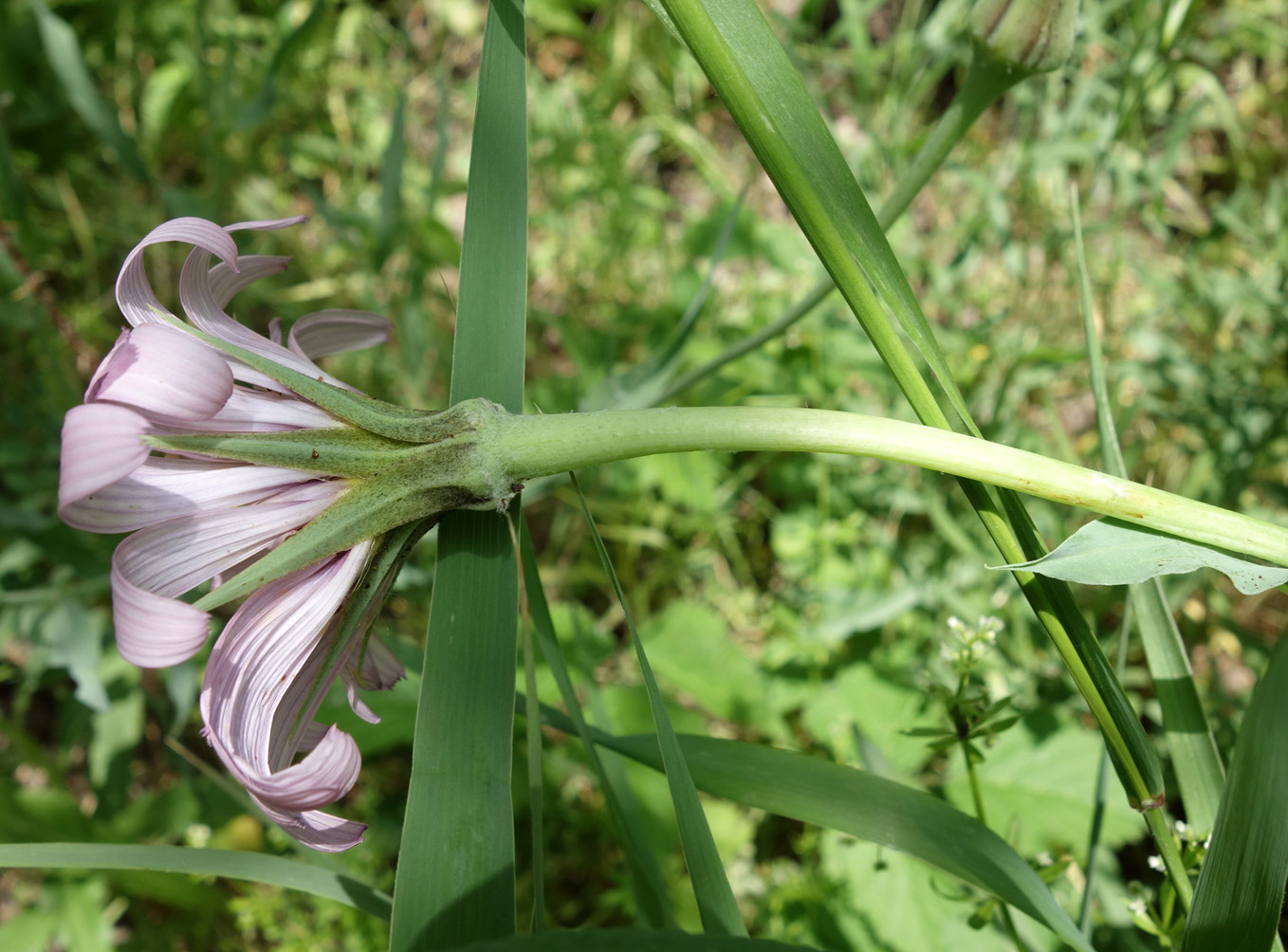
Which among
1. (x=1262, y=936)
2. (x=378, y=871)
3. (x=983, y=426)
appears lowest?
(x=1262, y=936)

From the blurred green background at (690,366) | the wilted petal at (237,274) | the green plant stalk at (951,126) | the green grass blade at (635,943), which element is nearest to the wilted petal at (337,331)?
the wilted petal at (237,274)

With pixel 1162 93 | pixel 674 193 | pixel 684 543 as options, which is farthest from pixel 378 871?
pixel 1162 93

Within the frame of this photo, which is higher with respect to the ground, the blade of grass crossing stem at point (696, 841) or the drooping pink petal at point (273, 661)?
the drooping pink petal at point (273, 661)

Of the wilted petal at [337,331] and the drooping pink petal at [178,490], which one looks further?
the wilted petal at [337,331]

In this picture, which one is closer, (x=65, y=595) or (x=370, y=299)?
(x=65, y=595)

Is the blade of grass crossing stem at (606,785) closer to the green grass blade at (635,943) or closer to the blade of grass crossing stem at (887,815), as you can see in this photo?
the blade of grass crossing stem at (887,815)

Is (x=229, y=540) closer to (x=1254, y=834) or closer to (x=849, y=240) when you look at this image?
(x=849, y=240)

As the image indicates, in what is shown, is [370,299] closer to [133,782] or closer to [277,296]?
[277,296]
